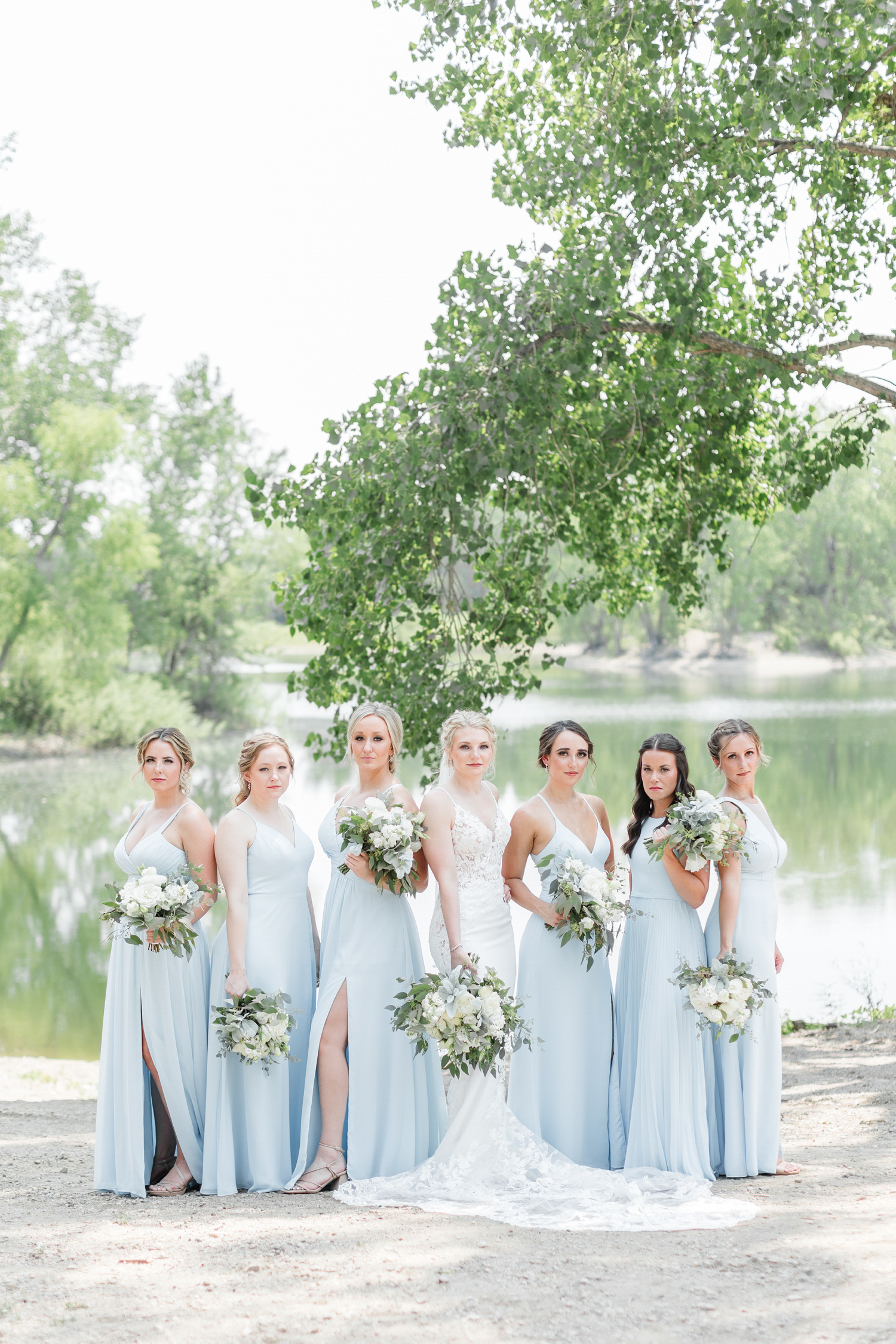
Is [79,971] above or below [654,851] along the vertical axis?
below

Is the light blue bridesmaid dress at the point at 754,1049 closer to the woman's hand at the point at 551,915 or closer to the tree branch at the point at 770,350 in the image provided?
the woman's hand at the point at 551,915

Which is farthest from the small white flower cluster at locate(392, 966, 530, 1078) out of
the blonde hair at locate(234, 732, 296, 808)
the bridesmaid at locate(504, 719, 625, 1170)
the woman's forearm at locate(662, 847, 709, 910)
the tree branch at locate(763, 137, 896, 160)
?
the tree branch at locate(763, 137, 896, 160)

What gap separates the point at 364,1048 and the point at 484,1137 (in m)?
0.67

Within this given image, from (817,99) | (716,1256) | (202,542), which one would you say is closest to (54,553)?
(202,542)

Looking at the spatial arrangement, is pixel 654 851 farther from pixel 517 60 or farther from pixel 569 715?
pixel 569 715

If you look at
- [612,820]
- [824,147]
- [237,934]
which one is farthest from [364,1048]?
[612,820]

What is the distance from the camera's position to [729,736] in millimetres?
5773

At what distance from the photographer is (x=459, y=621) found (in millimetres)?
9742

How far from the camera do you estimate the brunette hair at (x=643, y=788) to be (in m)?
5.73

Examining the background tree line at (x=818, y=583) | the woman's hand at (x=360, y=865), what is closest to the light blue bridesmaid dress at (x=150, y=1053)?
the woman's hand at (x=360, y=865)

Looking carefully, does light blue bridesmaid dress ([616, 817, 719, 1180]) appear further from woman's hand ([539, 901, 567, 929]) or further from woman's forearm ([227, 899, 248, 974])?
woman's forearm ([227, 899, 248, 974])

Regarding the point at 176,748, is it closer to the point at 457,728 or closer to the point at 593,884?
the point at 457,728

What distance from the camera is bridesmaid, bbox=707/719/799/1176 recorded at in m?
5.56

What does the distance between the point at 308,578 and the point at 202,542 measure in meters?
37.4
